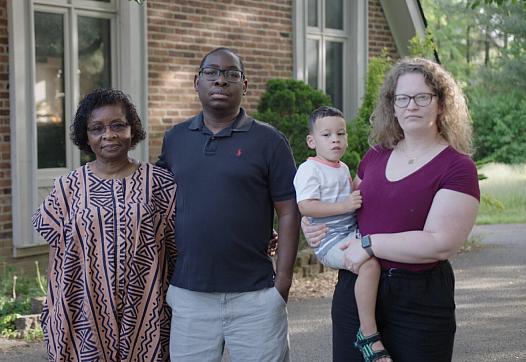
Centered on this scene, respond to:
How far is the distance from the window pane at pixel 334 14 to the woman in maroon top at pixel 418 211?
961 centimetres

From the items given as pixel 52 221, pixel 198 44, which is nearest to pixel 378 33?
pixel 198 44

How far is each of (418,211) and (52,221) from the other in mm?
1667

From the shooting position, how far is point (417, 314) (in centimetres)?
354

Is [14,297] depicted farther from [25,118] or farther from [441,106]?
[441,106]

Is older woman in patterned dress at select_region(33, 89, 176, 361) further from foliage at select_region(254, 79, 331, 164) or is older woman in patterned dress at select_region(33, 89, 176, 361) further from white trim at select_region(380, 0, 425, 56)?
white trim at select_region(380, 0, 425, 56)

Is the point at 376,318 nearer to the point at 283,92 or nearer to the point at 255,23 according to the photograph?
the point at 283,92

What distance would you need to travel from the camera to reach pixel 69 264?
3932 mm

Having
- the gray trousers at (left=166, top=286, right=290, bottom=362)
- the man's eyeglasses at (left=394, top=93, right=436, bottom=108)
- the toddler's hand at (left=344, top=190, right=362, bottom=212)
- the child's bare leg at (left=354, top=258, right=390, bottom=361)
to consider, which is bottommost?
the gray trousers at (left=166, top=286, right=290, bottom=362)

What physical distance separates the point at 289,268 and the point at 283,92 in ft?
23.2

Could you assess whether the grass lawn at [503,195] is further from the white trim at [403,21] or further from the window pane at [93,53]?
the window pane at [93,53]

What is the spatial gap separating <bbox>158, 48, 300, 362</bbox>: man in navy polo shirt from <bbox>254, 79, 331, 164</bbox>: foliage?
21.0 ft

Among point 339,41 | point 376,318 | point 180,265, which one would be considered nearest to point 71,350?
point 180,265

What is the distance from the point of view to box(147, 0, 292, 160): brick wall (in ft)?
34.0

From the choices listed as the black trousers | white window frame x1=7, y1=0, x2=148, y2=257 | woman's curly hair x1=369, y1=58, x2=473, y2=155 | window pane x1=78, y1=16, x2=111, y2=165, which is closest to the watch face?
the black trousers
